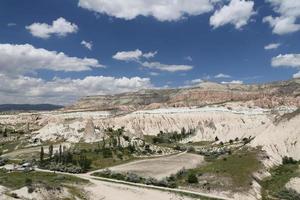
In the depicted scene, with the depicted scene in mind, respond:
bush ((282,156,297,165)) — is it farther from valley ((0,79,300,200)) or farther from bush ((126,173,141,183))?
bush ((126,173,141,183))

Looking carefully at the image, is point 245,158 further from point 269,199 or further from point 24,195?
point 24,195

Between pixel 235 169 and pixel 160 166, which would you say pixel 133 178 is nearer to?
pixel 160 166

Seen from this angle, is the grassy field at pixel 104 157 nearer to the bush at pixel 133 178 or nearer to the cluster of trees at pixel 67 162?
the cluster of trees at pixel 67 162

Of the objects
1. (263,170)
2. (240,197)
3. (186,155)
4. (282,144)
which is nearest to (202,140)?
(186,155)

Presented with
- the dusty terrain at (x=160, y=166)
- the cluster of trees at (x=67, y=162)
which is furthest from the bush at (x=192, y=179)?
the cluster of trees at (x=67, y=162)

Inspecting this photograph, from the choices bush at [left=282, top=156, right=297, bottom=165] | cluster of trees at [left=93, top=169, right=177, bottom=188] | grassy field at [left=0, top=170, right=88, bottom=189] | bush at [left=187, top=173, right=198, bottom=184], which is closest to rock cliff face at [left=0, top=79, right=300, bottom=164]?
bush at [left=282, top=156, right=297, bottom=165]

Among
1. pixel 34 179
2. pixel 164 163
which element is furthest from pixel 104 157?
pixel 34 179
